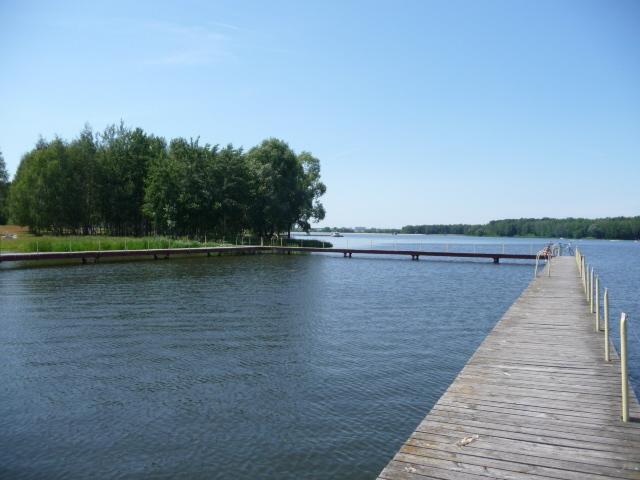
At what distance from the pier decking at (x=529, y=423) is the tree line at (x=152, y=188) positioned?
4731 cm

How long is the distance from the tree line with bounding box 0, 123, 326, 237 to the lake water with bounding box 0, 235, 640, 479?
33.5 meters

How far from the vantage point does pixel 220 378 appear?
364 inches

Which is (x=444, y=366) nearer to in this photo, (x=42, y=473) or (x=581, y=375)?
(x=581, y=375)

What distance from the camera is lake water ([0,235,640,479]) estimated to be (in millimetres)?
6148

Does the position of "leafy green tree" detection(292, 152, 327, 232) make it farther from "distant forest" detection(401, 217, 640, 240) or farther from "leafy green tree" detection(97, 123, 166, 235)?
"distant forest" detection(401, 217, 640, 240)

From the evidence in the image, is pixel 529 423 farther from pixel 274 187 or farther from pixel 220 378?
pixel 274 187

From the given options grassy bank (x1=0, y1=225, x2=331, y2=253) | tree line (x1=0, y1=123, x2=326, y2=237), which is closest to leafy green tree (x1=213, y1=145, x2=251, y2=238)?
tree line (x1=0, y1=123, x2=326, y2=237)

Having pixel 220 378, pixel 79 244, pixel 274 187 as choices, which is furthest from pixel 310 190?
pixel 220 378

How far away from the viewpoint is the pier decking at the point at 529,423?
442 centimetres

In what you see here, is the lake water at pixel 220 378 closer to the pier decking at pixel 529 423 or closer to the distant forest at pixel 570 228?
the pier decking at pixel 529 423

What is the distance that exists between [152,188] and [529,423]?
166ft

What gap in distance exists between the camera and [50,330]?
1308cm

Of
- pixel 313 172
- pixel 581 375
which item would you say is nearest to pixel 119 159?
pixel 313 172

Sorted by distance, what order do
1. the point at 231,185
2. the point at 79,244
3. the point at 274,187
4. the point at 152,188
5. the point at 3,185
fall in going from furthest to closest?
the point at 3,185
the point at 274,187
the point at 231,185
the point at 152,188
the point at 79,244
